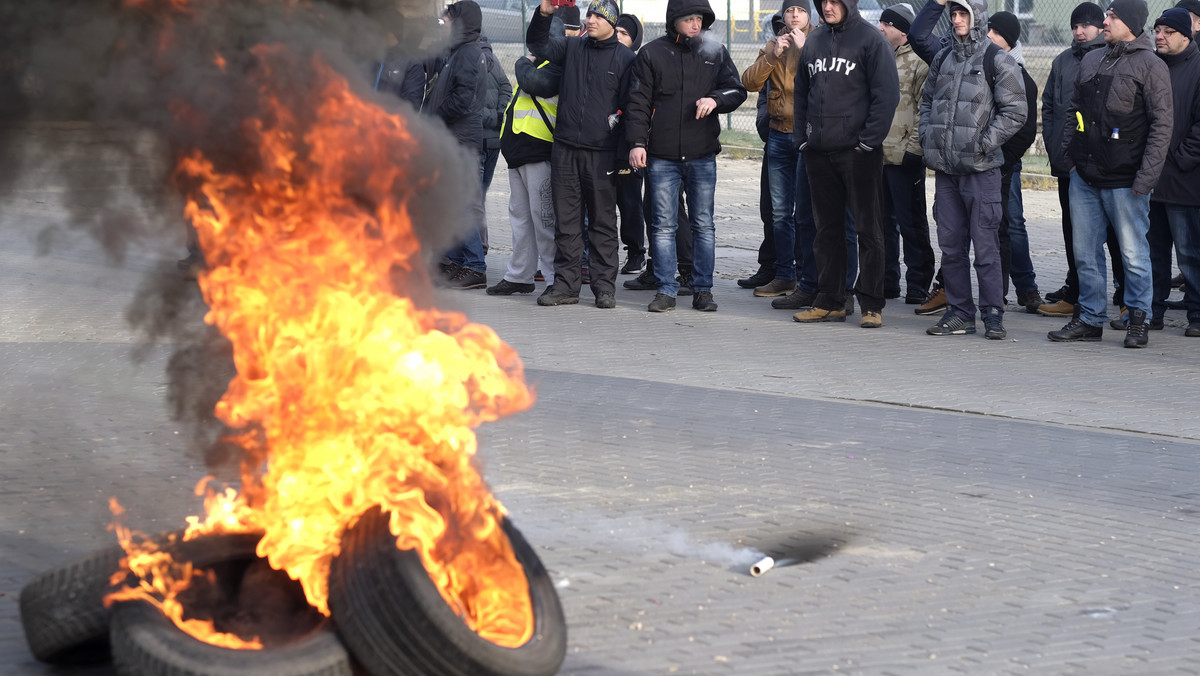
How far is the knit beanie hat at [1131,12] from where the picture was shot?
→ 9641mm

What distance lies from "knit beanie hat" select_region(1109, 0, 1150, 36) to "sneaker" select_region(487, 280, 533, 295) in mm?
5270

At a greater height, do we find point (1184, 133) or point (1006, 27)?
point (1006, 27)

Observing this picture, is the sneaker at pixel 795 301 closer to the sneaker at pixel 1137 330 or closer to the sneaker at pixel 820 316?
the sneaker at pixel 820 316

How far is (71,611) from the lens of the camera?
14.3 feet

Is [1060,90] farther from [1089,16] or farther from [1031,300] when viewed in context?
[1031,300]

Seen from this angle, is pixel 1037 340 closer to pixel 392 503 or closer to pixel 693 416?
pixel 693 416

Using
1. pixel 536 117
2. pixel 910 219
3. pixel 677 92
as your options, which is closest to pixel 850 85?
pixel 677 92

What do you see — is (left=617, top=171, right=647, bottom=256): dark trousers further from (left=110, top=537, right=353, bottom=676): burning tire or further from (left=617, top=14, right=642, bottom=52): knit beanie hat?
(left=110, top=537, right=353, bottom=676): burning tire

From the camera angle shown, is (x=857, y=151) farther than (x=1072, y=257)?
No

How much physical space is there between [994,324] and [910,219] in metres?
1.43

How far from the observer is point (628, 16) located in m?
12.3

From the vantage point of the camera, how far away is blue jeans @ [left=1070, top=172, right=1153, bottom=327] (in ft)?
33.0

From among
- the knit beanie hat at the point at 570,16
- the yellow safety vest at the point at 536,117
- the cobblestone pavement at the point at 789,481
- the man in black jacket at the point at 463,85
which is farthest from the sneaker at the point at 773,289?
the knit beanie hat at the point at 570,16

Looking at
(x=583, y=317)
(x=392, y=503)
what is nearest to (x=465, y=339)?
(x=392, y=503)
